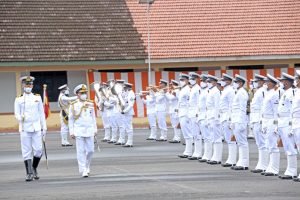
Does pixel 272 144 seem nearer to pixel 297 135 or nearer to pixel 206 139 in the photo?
pixel 297 135

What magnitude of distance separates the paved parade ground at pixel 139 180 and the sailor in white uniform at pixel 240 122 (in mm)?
431

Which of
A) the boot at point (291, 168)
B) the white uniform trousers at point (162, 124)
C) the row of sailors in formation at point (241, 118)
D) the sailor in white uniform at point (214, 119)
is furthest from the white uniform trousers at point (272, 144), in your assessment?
the white uniform trousers at point (162, 124)

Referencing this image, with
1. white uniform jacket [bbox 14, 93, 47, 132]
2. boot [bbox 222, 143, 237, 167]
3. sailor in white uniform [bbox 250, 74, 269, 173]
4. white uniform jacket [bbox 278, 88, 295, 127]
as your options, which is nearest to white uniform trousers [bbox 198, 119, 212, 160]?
boot [bbox 222, 143, 237, 167]

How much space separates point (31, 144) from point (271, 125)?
532 cm

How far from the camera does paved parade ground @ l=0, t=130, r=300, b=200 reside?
16.9m

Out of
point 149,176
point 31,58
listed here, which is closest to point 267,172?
point 149,176

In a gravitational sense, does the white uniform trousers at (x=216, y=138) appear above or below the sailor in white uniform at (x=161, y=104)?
below

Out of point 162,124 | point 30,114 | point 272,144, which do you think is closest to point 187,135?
point 272,144

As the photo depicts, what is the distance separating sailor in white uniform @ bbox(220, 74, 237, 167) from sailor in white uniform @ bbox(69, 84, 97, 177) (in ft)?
10.3

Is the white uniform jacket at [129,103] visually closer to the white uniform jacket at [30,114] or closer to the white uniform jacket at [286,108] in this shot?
the white uniform jacket at [30,114]

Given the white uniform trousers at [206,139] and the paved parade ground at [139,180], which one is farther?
the white uniform trousers at [206,139]

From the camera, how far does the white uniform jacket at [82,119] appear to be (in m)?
20.8

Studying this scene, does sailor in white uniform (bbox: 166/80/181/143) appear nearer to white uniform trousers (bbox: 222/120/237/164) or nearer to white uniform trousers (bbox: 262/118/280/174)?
white uniform trousers (bbox: 222/120/237/164)

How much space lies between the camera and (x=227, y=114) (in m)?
22.0
